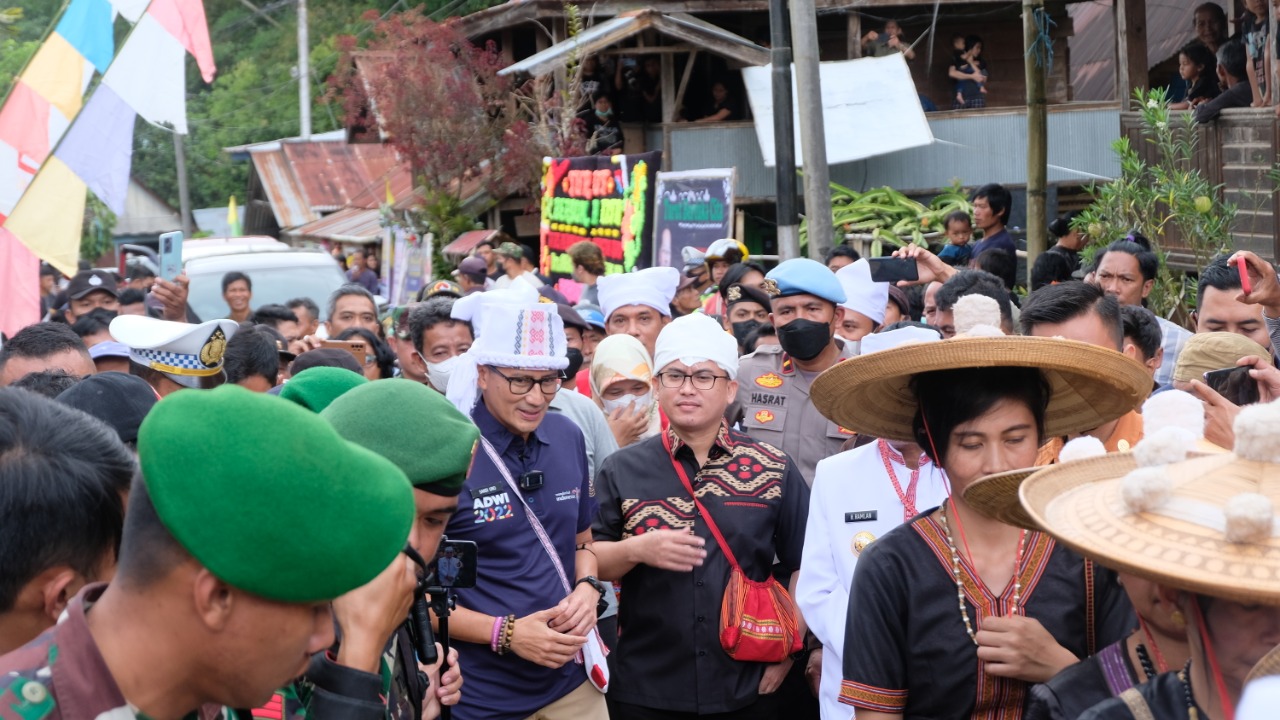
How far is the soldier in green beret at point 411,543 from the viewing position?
2.54m

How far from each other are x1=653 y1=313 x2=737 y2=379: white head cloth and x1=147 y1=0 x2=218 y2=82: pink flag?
5.16 meters

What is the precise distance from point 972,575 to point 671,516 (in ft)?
5.52

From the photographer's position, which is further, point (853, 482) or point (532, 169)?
point (532, 169)

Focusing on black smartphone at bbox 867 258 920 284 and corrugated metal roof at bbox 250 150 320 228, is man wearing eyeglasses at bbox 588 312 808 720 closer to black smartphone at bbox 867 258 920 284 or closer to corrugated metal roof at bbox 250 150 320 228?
black smartphone at bbox 867 258 920 284

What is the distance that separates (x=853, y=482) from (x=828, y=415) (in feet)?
1.51

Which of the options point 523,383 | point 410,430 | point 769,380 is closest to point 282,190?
point 769,380

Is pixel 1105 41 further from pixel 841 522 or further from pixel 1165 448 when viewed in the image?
pixel 1165 448

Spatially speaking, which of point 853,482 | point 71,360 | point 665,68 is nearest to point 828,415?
point 853,482

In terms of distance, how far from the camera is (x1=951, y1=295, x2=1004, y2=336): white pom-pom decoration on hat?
3.73 metres

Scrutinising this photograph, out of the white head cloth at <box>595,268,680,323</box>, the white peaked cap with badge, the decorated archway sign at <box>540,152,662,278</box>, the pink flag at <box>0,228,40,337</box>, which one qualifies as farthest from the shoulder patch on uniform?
the decorated archway sign at <box>540,152,662,278</box>

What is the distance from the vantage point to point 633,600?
187 inches

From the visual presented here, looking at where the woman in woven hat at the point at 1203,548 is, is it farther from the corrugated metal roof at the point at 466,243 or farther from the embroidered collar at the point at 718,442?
the corrugated metal roof at the point at 466,243

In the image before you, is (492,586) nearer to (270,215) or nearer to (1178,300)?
(1178,300)

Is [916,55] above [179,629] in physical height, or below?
above
